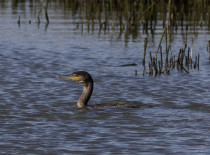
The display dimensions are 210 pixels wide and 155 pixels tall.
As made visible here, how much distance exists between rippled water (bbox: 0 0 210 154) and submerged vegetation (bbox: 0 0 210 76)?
764mm

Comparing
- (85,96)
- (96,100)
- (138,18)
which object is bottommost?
(96,100)

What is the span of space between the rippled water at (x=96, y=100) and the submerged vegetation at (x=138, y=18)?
764 millimetres

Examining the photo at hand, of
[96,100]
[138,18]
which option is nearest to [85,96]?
[96,100]

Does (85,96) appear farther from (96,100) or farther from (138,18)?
(138,18)

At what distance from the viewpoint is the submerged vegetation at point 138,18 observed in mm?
20781

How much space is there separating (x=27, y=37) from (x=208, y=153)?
1395 centimetres

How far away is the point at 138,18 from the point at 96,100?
8.27 meters

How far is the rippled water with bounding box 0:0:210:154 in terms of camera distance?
347 inches

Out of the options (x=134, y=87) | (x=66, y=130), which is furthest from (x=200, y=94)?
(x=66, y=130)

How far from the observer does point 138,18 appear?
20391mm

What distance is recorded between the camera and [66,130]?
31.5ft

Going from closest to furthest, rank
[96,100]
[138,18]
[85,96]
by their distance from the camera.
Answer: [85,96] → [96,100] → [138,18]

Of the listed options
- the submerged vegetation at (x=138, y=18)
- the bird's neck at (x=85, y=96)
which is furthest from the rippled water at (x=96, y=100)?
the submerged vegetation at (x=138, y=18)

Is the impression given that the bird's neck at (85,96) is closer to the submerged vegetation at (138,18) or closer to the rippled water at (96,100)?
the rippled water at (96,100)
